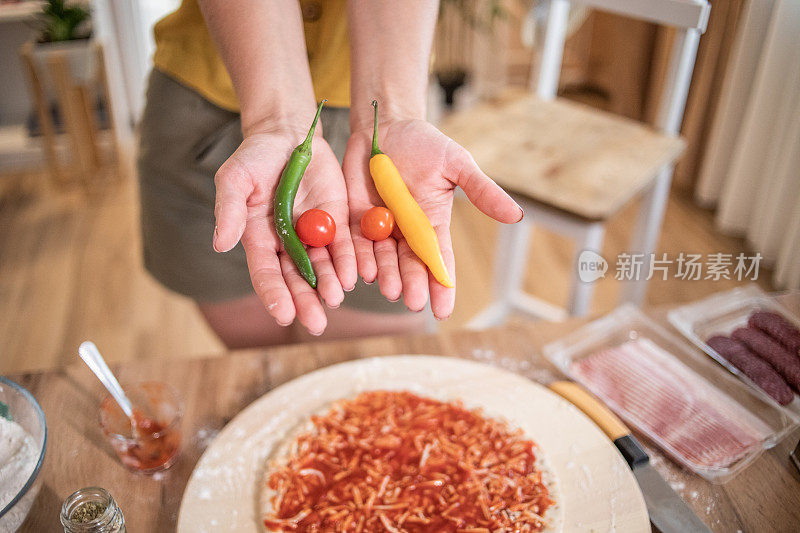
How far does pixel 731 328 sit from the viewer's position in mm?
1238

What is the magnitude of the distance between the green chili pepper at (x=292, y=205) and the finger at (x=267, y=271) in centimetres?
2

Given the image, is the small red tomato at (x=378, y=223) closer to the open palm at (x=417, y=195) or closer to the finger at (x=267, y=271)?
the open palm at (x=417, y=195)

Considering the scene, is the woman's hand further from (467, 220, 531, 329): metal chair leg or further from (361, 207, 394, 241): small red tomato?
(467, 220, 531, 329): metal chair leg

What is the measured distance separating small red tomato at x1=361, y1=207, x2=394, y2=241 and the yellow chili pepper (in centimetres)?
2

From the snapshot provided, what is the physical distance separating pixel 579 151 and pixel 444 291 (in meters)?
1.27

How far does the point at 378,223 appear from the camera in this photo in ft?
3.37

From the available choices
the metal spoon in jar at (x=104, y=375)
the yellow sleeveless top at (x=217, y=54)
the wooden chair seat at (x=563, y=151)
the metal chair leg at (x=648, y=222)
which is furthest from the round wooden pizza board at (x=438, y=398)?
the metal chair leg at (x=648, y=222)

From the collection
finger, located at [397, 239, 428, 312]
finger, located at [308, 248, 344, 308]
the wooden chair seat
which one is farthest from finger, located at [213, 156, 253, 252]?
the wooden chair seat

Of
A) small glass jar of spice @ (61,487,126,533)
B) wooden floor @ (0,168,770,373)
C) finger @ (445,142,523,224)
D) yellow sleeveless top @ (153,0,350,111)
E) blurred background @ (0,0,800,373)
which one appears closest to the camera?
small glass jar of spice @ (61,487,126,533)

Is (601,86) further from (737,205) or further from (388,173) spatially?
(388,173)

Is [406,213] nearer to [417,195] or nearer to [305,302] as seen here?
[417,195]

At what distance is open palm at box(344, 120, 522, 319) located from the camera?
37.5 inches

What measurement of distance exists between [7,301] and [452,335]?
237 centimetres

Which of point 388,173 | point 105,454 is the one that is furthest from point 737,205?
point 105,454
